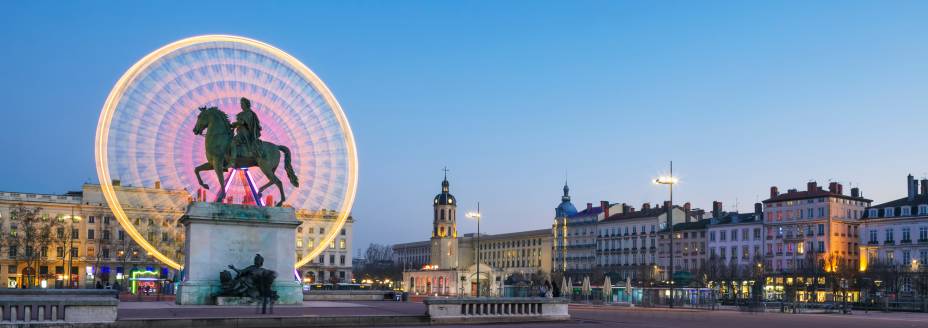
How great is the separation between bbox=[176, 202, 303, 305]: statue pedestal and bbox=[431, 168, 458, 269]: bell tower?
12659cm

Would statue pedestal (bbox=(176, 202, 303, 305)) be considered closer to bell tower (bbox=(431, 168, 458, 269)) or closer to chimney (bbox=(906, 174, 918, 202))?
chimney (bbox=(906, 174, 918, 202))

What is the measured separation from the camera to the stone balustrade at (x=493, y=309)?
3297 centimetres

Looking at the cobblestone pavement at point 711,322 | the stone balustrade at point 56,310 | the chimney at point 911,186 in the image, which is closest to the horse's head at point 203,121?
the stone balustrade at point 56,310

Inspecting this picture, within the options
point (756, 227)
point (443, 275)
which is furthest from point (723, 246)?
point (443, 275)

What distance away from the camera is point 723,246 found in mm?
140250

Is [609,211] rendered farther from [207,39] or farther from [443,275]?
[207,39]

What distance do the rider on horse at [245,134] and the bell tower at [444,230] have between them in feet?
416

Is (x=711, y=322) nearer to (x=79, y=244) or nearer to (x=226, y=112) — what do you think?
(x=226, y=112)

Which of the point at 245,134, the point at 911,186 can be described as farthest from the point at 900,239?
the point at 245,134

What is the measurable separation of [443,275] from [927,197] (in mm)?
66668

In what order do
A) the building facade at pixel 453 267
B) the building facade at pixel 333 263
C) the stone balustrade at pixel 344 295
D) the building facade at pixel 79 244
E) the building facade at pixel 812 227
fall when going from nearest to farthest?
the stone balustrade at pixel 344 295 → the building facade at pixel 79 244 → the building facade at pixel 812 227 → the building facade at pixel 453 267 → the building facade at pixel 333 263

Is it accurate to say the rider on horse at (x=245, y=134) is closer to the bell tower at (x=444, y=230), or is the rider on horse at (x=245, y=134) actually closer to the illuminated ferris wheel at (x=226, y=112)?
the illuminated ferris wheel at (x=226, y=112)

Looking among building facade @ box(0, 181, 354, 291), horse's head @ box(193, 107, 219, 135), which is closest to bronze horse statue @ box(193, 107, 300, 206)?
horse's head @ box(193, 107, 219, 135)

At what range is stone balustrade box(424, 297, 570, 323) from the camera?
3297cm
